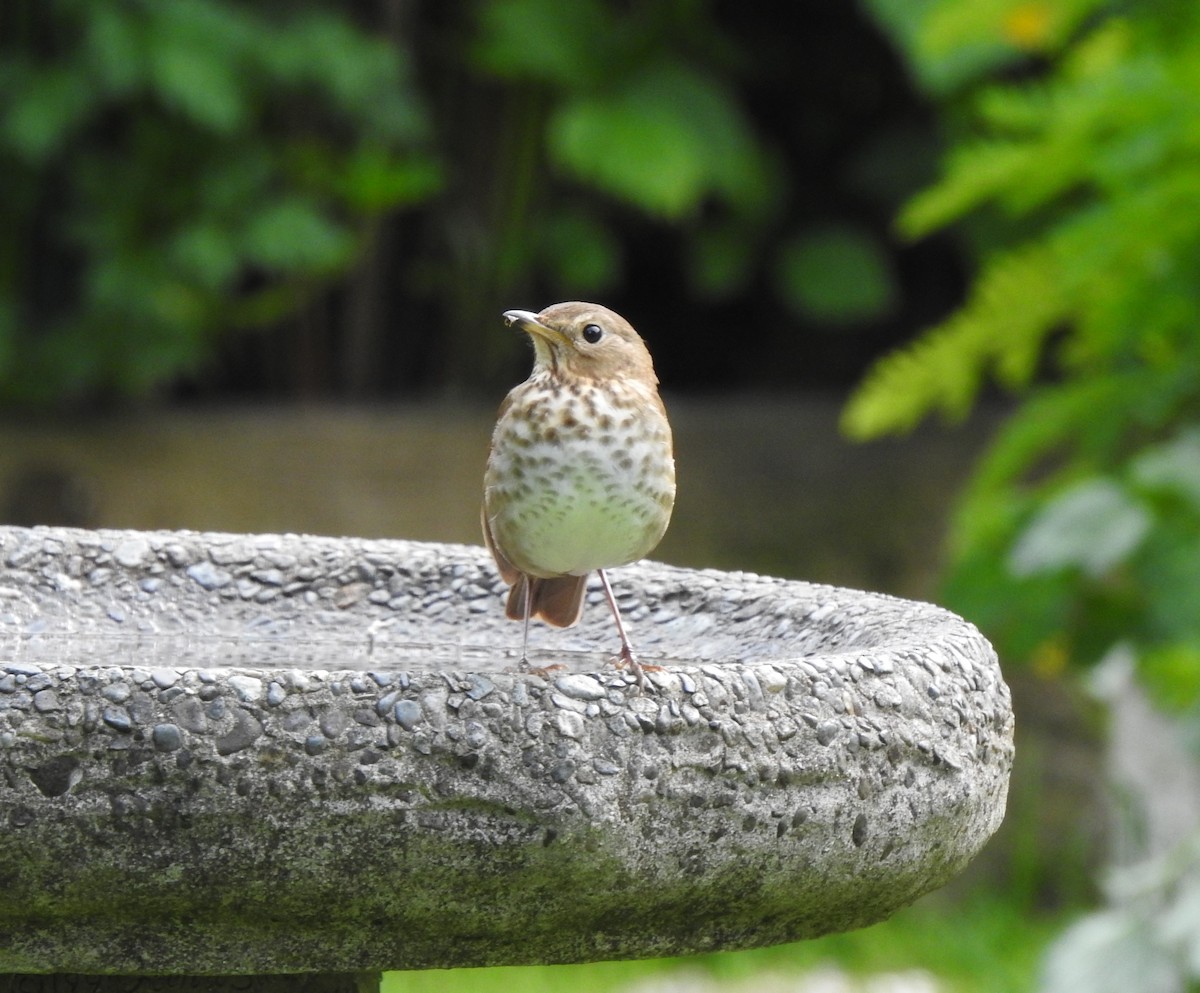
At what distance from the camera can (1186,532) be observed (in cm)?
325

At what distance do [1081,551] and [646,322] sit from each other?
3514 millimetres

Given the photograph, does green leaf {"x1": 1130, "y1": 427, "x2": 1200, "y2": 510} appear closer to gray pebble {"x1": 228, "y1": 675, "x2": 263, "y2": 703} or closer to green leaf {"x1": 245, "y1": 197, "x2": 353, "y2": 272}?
gray pebble {"x1": 228, "y1": 675, "x2": 263, "y2": 703}

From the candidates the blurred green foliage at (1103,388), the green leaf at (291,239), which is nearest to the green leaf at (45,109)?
the green leaf at (291,239)

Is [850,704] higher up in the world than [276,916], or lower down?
higher up

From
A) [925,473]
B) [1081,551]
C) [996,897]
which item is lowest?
[996,897]

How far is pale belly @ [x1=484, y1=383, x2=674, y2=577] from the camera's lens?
2334mm

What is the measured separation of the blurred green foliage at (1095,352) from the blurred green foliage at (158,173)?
2.04 metres

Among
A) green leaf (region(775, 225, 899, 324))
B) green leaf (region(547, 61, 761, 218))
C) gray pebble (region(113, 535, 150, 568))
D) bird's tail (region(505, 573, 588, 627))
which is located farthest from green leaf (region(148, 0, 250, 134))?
bird's tail (region(505, 573, 588, 627))

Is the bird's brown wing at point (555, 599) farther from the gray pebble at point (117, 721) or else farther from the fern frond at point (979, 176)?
the fern frond at point (979, 176)

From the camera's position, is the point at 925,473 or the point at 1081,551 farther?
the point at 925,473

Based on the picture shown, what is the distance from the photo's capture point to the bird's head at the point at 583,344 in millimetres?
2449

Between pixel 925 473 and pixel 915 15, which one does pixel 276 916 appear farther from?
pixel 925 473

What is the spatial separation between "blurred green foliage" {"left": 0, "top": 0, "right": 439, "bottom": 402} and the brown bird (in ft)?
9.44

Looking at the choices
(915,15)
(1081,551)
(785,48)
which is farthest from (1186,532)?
(785,48)
